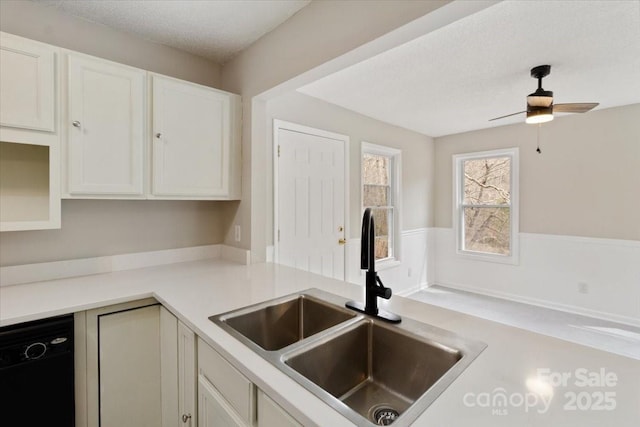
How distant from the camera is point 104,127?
1.70 m

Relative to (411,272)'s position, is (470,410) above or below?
above

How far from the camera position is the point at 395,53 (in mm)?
2238

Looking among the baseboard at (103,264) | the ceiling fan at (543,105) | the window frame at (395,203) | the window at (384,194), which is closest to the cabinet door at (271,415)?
the baseboard at (103,264)

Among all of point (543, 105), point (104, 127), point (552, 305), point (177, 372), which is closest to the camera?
point (177, 372)

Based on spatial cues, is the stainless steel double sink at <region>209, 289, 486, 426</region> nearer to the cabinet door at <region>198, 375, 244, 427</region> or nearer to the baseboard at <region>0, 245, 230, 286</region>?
the cabinet door at <region>198, 375, 244, 427</region>

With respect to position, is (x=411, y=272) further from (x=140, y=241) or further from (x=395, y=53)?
(x=140, y=241)

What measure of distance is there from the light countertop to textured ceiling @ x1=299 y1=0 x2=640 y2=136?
1.79 meters

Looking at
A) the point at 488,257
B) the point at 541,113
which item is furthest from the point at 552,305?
the point at 541,113

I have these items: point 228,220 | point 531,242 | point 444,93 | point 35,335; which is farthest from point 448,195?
point 35,335

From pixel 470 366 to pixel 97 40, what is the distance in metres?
2.61

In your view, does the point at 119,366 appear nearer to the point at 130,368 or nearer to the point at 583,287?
the point at 130,368

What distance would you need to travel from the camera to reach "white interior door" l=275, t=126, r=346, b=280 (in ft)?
9.07

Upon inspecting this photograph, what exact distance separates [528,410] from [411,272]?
13.2 ft

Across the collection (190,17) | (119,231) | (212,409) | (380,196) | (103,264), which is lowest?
(212,409)
